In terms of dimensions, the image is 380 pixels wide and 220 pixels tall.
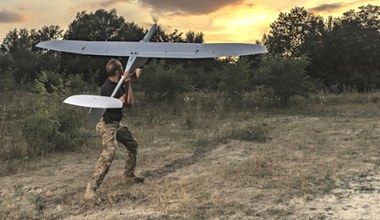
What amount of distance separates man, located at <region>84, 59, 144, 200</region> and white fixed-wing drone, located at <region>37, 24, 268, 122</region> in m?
0.17

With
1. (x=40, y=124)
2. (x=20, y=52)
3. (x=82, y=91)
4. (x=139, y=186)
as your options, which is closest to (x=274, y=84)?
(x=82, y=91)

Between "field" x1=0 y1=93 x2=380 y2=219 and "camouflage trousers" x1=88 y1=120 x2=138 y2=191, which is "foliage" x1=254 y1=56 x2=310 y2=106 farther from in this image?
"camouflage trousers" x1=88 y1=120 x2=138 y2=191

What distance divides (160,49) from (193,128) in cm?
542

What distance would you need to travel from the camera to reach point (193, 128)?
38.5 ft

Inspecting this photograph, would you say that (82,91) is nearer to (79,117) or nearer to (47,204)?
(79,117)

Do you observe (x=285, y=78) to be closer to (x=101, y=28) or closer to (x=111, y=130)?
(x=111, y=130)

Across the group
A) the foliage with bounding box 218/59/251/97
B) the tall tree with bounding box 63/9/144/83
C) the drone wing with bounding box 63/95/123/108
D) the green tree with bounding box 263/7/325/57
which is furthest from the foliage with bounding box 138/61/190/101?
the green tree with bounding box 263/7/325/57

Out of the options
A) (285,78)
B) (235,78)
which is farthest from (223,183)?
(235,78)

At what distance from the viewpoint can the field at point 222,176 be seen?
201 inches

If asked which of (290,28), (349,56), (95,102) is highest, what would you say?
(290,28)

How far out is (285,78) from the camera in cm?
1528

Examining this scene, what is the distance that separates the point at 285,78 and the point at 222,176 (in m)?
9.42

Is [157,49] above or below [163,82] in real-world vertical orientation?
above

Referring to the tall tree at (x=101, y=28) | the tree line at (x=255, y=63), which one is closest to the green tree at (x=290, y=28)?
the tree line at (x=255, y=63)
